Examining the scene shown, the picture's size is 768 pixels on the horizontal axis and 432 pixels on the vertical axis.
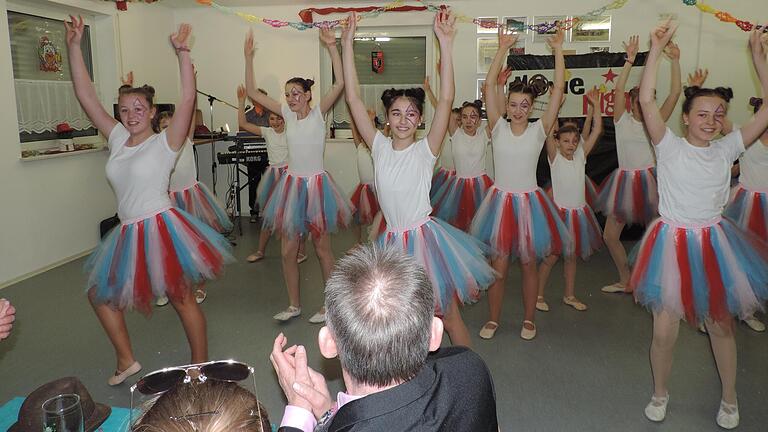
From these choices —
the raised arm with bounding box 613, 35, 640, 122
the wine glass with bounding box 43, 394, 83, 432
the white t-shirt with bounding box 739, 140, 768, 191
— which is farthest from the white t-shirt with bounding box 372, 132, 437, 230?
the white t-shirt with bounding box 739, 140, 768, 191

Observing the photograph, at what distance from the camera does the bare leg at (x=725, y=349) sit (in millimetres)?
2674

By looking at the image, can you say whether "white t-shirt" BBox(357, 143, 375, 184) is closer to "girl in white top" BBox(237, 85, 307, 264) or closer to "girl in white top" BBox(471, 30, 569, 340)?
"girl in white top" BBox(237, 85, 307, 264)

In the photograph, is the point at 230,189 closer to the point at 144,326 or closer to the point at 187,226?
the point at 144,326

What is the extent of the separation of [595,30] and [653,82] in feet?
16.3

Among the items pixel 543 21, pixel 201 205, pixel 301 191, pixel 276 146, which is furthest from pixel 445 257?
pixel 543 21

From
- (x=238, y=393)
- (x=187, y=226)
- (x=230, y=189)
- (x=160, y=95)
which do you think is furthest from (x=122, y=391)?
(x=160, y=95)

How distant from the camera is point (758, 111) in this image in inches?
107

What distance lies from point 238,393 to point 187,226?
7.02 feet

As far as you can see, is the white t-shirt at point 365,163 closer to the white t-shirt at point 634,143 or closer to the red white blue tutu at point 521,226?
the red white blue tutu at point 521,226

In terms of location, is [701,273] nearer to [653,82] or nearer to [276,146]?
[653,82]

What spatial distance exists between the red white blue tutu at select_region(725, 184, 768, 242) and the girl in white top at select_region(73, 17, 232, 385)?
3312 mm

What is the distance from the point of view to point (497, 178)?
3.97 m

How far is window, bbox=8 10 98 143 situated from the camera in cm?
543

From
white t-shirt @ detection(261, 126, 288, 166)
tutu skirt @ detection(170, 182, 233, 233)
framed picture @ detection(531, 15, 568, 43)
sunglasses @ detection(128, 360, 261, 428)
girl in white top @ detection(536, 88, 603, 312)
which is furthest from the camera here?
framed picture @ detection(531, 15, 568, 43)
